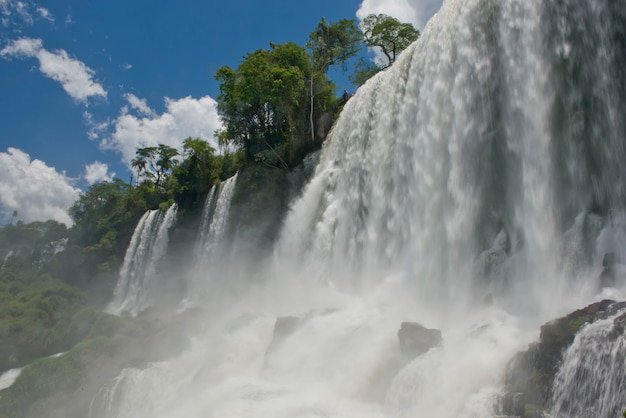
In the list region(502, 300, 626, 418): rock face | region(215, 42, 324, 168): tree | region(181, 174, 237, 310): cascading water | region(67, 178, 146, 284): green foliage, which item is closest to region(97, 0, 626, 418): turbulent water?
region(502, 300, 626, 418): rock face

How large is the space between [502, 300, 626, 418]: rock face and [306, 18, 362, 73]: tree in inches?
1112

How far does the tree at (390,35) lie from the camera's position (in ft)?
98.8

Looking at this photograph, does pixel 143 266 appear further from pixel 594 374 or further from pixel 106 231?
pixel 594 374

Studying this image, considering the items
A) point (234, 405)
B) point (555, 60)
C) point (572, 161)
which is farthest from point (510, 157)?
point (234, 405)

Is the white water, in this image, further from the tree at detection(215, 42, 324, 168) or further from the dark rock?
the tree at detection(215, 42, 324, 168)

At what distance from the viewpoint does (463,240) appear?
11.9 metres

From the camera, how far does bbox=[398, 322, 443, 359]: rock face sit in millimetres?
8859

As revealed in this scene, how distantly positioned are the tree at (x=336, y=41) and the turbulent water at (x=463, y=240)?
17.1 metres

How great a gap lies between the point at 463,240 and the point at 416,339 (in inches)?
148

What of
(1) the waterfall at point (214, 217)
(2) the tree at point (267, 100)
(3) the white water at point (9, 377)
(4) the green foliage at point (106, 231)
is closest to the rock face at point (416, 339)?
(3) the white water at point (9, 377)

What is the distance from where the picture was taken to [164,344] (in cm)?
1561

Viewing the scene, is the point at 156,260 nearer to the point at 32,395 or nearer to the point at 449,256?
the point at 32,395

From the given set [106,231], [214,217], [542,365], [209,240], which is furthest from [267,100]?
[106,231]

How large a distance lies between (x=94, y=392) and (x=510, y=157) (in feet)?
40.4
